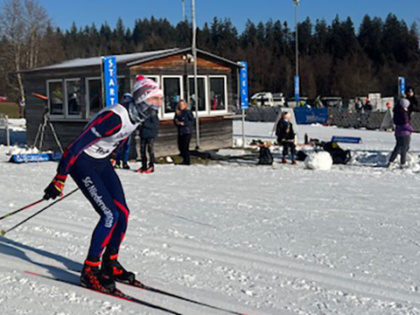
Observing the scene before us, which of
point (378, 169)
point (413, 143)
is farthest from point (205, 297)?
point (413, 143)

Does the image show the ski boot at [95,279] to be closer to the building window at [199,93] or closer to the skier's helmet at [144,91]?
the skier's helmet at [144,91]

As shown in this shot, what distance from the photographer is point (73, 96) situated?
671 inches

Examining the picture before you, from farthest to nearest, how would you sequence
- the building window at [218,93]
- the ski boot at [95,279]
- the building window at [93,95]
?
the building window at [218,93] < the building window at [93,95] < the ski boot at [95,279]

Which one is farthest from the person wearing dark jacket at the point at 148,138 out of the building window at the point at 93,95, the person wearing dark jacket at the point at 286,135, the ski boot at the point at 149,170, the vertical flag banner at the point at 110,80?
the building window at the point at 93,95

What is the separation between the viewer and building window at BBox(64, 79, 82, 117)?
16844 mm

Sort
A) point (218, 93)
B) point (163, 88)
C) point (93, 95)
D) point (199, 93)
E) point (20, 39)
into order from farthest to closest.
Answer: point (20, 39) → point (218, 93) → point (199, 93) → point (93, 95) → point (163, 88)

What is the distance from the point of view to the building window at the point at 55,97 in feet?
57.3

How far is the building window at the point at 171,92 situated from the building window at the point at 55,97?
145 inches

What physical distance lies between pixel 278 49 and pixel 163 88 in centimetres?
8450

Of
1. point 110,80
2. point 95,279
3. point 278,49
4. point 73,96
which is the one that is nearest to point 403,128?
point 110,80

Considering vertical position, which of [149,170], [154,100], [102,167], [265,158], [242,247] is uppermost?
[154,100]

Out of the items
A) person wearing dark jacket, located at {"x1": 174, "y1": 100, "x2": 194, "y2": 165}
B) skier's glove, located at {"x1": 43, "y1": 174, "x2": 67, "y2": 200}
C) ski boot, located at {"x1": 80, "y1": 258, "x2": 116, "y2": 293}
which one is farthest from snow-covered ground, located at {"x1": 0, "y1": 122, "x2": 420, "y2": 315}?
person wearing dark jacket, located at {"x1": 174, "y1": 100, "x2": 194, "y2": 165}

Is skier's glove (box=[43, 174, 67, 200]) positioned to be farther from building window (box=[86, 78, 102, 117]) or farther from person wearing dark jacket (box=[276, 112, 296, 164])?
building window (box=[86, 78, 102, 117])

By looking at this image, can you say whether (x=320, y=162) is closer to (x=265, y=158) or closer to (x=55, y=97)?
(x=265, y=158)
